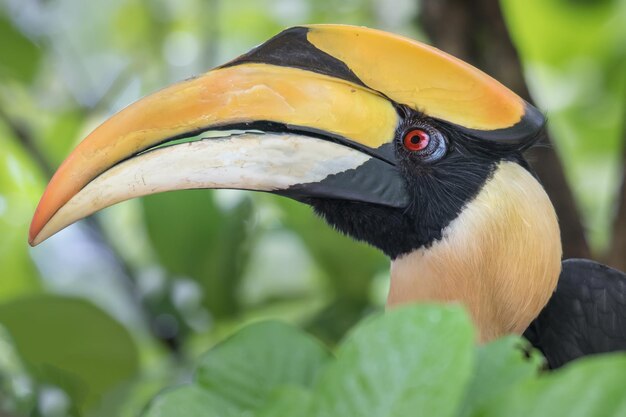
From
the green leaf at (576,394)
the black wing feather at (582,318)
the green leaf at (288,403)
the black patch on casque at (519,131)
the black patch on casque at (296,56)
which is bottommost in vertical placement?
the black wing feather at (582,318)

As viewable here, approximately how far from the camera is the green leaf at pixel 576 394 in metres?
0.49

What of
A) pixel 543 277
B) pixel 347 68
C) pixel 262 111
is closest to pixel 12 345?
pixel 262 111

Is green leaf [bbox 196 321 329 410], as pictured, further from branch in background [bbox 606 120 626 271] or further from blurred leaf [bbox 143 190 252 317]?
branch in background [bbox 606 120 626 271]

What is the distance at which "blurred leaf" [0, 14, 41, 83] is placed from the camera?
171 centimetres

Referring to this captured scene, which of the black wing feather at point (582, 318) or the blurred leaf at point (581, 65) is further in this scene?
the blurred leaf at point (581, 65)

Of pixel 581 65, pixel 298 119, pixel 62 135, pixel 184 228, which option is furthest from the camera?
pixel 581 65

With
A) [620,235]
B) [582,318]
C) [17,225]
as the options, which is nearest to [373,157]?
[582,318]

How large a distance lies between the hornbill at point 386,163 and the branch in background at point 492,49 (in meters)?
0.43

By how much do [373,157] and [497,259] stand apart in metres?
0.22

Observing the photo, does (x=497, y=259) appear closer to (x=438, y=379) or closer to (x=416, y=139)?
(x=416, y=139)

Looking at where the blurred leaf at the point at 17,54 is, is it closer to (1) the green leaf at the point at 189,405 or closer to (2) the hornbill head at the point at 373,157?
(2) the hornbill head at the point at 373,157

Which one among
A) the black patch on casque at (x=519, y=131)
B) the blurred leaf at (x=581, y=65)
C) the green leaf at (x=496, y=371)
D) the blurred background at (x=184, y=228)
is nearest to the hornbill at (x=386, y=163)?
the black patch on casque at (x=519, y=131)

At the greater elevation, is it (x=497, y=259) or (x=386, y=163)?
(x=386, y=163)

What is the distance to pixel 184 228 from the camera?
1536 mm
